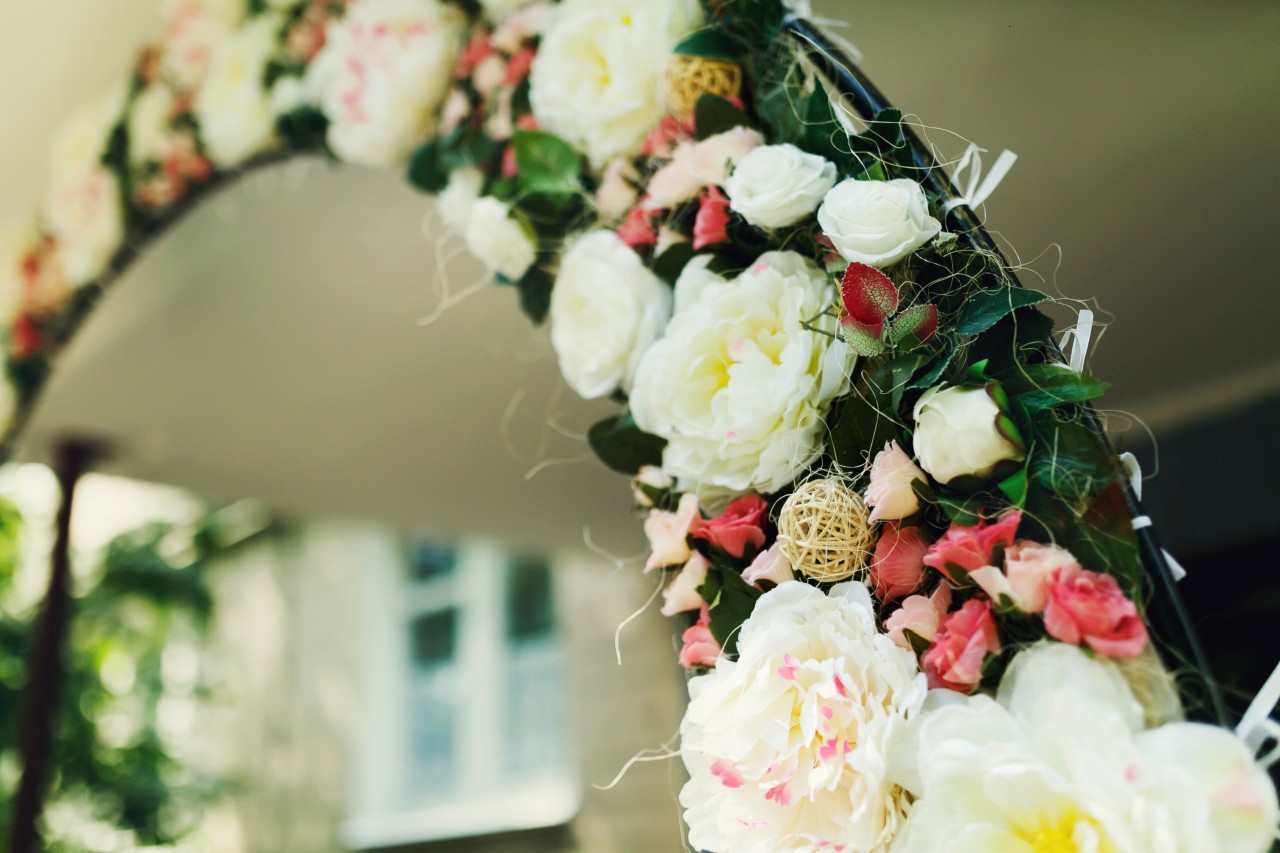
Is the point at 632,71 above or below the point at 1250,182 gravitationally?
below

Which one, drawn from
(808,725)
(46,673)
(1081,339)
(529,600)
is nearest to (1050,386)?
(1081,339)

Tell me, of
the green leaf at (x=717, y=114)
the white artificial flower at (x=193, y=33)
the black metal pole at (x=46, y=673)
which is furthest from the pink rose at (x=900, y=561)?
the black metal pole at (x=46, y=673)

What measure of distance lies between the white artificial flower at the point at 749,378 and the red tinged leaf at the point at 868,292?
54mm

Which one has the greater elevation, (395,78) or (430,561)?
(395,78)

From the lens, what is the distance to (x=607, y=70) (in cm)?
91

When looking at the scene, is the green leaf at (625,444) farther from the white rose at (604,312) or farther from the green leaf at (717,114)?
the green leaf at (717,114)

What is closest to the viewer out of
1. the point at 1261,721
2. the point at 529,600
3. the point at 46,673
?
the point at 1261,721

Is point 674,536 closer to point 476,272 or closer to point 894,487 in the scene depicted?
point 894,487

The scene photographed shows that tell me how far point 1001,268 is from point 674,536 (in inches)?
11.5

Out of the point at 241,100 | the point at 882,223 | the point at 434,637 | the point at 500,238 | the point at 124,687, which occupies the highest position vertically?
the point at 241,100

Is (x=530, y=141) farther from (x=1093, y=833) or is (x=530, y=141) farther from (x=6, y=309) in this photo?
(x=6, y=309)

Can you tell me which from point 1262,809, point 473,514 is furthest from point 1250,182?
point 473,514

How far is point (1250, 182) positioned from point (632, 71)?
1316 millimetres

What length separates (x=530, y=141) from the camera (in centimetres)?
97
